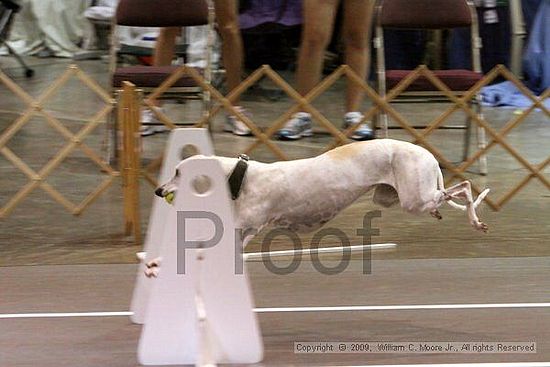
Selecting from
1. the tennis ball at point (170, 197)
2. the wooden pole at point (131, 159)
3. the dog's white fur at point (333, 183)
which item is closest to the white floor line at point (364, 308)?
the dog's white fur at point (333, 183)

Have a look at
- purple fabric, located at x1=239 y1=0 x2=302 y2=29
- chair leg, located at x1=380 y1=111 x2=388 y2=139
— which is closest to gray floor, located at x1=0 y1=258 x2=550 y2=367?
chair leg, located at x1=380 y1=111 x2=388 y2=139

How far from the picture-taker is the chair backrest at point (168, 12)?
190 inches

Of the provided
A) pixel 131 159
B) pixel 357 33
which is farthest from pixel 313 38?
pixel 131 159

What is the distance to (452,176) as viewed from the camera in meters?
4.46

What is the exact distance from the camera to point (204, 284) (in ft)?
8.38

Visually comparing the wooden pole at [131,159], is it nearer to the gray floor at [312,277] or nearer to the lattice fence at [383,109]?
the gray floor at [312,277]

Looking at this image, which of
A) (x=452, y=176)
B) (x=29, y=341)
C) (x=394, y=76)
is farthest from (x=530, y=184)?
(x=29, y=341)

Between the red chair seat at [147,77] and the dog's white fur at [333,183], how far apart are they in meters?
1.76

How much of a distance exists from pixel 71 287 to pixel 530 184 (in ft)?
7.50

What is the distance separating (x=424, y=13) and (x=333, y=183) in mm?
2160

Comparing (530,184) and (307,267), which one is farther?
(530,184)

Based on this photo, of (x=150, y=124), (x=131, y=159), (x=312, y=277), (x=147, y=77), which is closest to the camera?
(x=312, y=277)

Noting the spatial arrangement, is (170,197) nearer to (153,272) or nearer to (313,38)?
(153,272)

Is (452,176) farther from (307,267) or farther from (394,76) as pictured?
(307,267)
